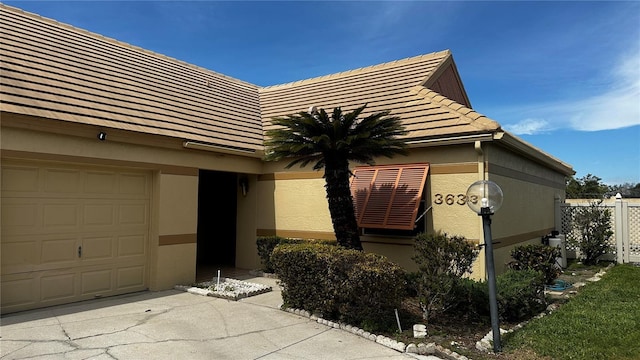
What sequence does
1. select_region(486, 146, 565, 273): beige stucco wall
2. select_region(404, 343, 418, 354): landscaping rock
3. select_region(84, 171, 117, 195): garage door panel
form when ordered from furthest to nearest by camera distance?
select_region(486, 146, 565, 273): beige stucco wall
select_region(84, 171, 117, 195): garage door panel
select_region(404, 343, 418, 354): landscaping rock

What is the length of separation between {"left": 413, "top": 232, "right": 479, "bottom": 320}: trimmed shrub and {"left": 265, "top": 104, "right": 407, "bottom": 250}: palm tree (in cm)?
183

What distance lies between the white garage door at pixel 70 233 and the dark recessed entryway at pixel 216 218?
4294 mm

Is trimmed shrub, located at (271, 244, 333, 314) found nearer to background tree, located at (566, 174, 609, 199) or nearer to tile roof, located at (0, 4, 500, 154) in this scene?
tile roof, located at (0, 4, 500, 154)

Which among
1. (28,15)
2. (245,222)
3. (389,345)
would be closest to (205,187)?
(245,222)

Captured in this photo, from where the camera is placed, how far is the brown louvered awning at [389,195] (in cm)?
918

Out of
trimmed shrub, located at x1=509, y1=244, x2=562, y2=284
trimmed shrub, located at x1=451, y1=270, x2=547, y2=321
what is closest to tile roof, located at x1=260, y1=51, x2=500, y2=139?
trimmed shrub, located at x1=509, y1=244, x2=562, y2=284

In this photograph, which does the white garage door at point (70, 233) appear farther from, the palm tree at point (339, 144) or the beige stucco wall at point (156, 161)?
the palm tree at point (339, 144)

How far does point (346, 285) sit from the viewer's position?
642 cm

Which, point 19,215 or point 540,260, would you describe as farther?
point 540,260

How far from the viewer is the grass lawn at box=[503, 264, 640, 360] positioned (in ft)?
17.6

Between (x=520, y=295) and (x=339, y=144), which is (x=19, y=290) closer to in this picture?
(x=339, y=144)

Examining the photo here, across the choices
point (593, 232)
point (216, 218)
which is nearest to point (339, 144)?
point (216, 218)

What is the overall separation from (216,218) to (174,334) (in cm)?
822

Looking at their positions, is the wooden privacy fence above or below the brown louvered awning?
below
